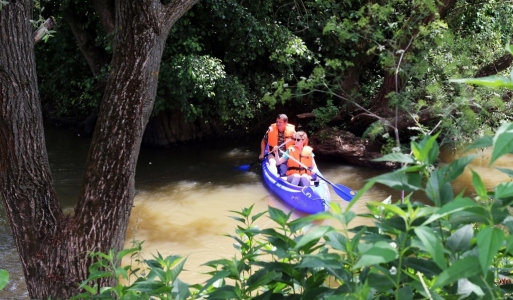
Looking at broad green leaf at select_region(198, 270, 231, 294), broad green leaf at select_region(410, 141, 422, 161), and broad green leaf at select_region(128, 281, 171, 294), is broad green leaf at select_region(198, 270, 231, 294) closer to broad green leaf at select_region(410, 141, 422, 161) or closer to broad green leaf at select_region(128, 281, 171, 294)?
broad green leaf at select_region(128, 281, 171, 294)

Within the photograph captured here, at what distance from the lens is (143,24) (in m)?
3.92

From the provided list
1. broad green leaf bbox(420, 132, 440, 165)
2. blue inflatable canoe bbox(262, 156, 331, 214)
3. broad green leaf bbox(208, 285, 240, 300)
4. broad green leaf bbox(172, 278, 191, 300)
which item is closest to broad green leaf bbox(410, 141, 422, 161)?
broad green leaf bbox(420, 132, 440, 165)

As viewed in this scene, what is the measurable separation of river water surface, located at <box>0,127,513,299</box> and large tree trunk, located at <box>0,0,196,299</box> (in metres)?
2.67

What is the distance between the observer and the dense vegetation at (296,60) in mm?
10156

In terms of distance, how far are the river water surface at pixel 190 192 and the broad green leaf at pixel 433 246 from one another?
5276 mm

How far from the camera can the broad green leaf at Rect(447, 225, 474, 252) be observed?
1304 mm

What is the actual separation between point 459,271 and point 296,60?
447 inches

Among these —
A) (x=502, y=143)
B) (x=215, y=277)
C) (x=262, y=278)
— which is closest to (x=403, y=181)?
(x=502, y=143)

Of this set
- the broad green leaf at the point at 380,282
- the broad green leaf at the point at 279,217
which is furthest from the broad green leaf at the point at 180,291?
the broad green leaf at the point at 380,282

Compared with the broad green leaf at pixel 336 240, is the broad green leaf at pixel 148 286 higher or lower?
lower

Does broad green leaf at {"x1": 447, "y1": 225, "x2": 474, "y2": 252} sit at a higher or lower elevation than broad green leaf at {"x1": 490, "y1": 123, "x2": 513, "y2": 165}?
lower

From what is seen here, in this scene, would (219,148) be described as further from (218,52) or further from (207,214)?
(207,214)

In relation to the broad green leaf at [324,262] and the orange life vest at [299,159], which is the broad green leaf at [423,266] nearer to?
the broad green leaf at [324,262]

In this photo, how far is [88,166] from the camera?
4020 mm
